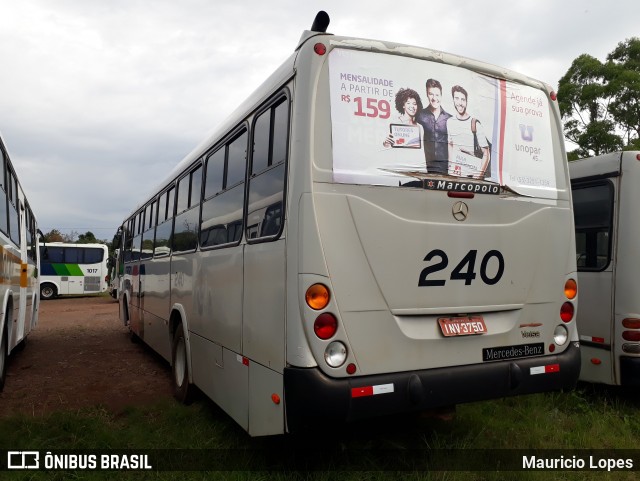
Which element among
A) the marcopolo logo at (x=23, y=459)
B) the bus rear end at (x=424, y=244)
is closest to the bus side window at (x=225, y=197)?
the bus rear end at (x=424, y=244)

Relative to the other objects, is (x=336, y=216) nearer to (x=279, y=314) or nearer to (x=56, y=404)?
(x=279, y=314)

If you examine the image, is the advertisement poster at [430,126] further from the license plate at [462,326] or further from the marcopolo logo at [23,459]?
the marcopolo logo at [23,459]

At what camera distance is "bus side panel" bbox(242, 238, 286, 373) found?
3.53 meters

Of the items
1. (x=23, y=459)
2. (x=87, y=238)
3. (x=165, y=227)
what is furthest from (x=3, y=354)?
(x=87, y=238)

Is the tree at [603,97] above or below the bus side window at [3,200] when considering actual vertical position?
above

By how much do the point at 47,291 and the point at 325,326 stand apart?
1120 inches

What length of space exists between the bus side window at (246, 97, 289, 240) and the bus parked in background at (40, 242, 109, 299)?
2691 cm

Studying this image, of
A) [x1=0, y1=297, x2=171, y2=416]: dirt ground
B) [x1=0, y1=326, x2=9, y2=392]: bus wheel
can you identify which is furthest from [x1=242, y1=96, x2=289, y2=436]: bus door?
[x1=0, y1=326, x2=9, y2=392]: bus wheel

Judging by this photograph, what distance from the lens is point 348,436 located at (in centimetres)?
466

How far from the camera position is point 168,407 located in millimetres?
5797

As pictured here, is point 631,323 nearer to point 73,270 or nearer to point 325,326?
point 325,326

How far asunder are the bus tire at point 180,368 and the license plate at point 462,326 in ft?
10.3

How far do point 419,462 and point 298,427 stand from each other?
57.9 inches

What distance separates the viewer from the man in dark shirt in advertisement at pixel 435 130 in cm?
383
